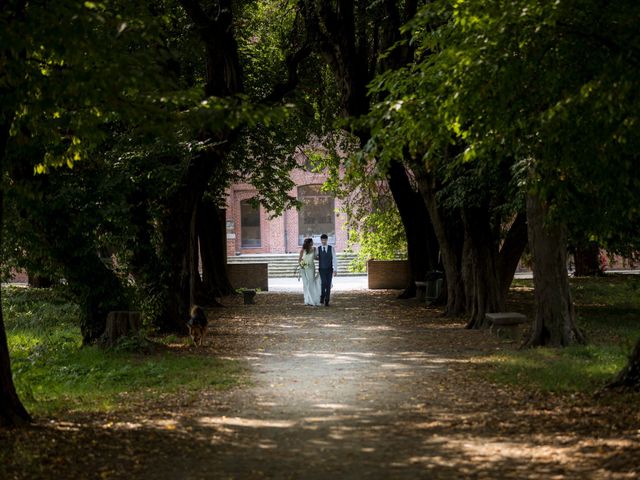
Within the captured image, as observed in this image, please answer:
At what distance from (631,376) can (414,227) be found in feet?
64.6

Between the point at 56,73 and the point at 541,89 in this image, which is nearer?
the point at 56,73

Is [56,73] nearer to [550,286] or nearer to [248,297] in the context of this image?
[550,286]

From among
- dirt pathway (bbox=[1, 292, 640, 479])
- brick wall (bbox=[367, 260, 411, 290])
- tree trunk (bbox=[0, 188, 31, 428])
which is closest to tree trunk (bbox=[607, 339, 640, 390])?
dirt pathway (bbox=[1, 292, 640, 479])

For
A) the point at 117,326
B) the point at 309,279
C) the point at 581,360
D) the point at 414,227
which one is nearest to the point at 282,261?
the point at 414,227

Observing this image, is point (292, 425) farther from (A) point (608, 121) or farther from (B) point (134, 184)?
(B) point (134, 184)

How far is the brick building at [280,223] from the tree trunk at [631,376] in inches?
1761

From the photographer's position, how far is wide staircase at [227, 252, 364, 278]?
49.7 m

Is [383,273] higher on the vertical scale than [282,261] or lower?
lower

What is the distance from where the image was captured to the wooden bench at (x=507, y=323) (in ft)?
55.6

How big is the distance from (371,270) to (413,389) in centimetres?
2493

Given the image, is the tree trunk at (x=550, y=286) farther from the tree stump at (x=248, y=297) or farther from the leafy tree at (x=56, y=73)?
the tree stump at (x=248, y=297)

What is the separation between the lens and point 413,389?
11.1 meters

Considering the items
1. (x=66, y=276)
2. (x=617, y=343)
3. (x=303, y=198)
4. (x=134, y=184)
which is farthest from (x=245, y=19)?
(x=303, y=198)

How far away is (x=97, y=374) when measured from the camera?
12688 mm
